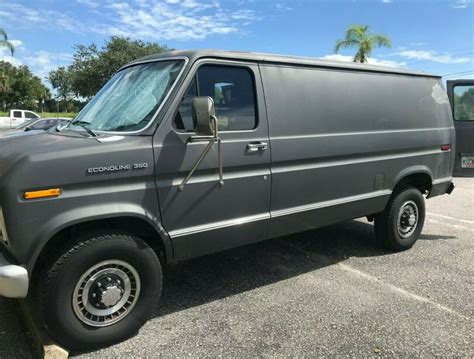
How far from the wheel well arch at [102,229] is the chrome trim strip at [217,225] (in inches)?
5.7

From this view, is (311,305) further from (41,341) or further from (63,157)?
(63,157)

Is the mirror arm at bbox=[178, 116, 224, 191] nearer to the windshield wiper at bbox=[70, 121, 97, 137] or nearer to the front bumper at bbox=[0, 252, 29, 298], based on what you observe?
the windshield wiper at bbox=[70, 121, 97, 137]

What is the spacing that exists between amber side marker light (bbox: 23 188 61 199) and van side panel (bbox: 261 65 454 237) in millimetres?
1891

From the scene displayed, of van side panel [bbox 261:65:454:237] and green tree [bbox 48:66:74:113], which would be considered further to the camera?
green tree [bbox 48:66:74:113]

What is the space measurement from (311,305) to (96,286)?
191cm

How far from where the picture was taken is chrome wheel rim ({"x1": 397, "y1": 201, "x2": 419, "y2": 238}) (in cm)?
546

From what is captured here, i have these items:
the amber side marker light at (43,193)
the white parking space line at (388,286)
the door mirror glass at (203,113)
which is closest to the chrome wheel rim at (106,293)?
the amber side marker light at (43,193)

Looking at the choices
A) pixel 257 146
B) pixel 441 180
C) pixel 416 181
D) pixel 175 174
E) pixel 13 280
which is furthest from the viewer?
pixel 441 180

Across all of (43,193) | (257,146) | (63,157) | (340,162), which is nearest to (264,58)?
(257,146)

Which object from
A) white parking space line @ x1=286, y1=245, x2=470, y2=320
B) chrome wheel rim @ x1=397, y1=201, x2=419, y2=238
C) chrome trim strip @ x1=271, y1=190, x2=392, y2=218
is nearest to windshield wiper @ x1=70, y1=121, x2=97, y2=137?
chrome trim strip @ x1=271, y1=190, x2=392, y2=218

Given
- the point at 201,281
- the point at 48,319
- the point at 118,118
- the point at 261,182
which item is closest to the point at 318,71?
the point at 261,182

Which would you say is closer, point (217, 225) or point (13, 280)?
point (13, 280)

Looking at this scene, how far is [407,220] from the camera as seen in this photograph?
5520 millimetres

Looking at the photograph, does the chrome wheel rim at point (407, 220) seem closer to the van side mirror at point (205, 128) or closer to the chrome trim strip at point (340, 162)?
the chrome trim strip at point (340, 162)
